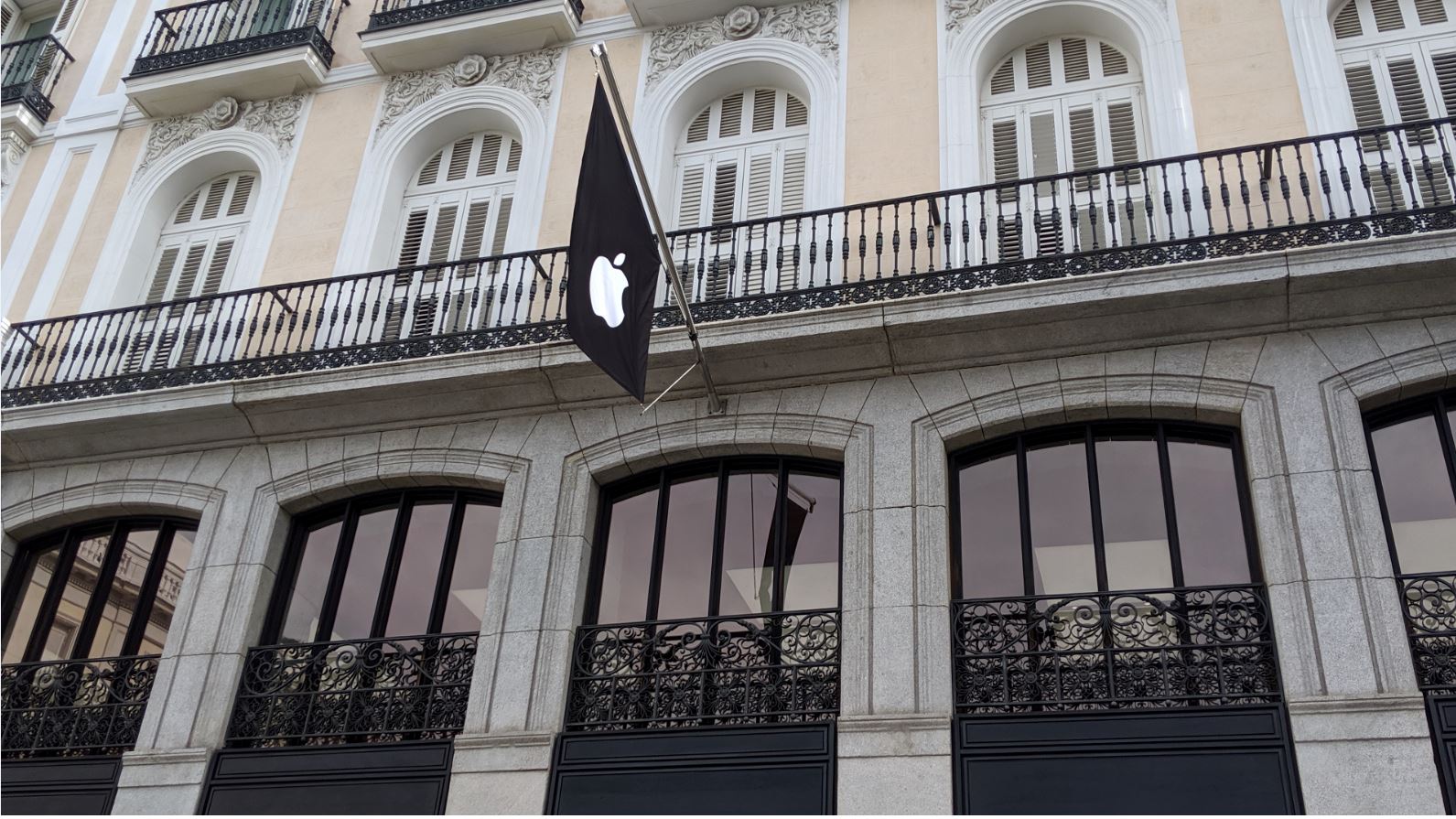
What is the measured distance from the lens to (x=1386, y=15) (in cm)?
1236

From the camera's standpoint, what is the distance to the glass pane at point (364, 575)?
36.8ft

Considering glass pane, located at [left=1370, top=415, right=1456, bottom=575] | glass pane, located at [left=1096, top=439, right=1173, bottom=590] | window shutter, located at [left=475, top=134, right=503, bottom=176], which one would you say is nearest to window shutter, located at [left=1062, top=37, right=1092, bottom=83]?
glass pane, located at [left=1096, top=439, right=1173, bottom=590]

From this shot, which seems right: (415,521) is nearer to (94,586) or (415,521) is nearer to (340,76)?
(94,586)

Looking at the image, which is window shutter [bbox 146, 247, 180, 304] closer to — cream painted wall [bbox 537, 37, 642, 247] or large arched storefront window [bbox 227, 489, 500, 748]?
large arched storefront window [bbox 227, 489, 500, 748]

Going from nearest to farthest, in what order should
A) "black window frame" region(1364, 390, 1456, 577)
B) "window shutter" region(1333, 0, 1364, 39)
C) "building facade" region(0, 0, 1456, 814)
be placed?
1. "building facade" region(0, 0, 1456, 814)
2. "black window frame" region(1364, 390, 1456, 577)
3. "window shutter" region(1333, 0, 1364, 39)

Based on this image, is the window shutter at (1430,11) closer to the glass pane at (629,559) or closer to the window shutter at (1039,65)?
the window shutter at (1039,65)

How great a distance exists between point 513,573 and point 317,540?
242 cm

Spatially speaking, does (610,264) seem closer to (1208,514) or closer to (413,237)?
(1208,514)

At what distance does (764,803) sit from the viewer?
9.08 m

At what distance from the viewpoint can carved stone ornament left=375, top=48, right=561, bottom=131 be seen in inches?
565

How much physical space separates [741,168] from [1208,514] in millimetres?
5959

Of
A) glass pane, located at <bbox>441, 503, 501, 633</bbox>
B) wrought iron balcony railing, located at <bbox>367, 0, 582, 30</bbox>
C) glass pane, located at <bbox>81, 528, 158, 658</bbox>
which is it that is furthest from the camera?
wrought iron balcony railing, located at <bbox>367, 0, 582, 30</bbox>

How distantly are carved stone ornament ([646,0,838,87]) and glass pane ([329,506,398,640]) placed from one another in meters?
5.45

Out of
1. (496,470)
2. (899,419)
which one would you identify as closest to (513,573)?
(496,470)
